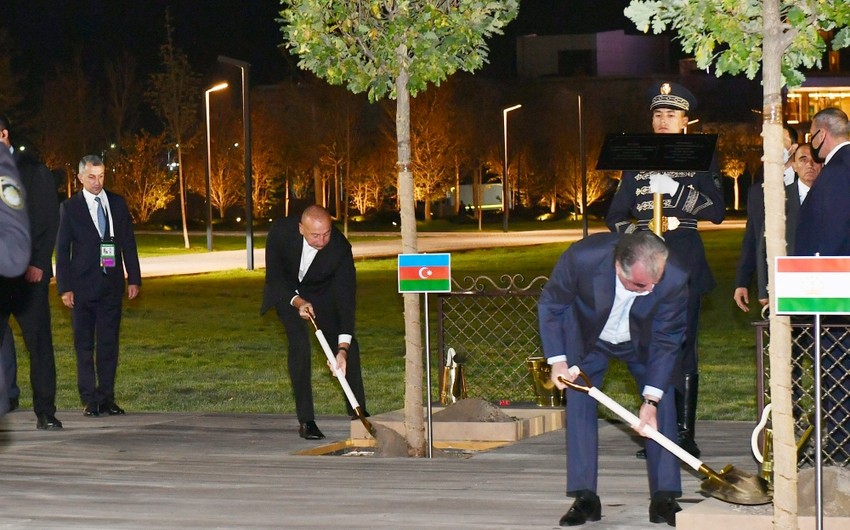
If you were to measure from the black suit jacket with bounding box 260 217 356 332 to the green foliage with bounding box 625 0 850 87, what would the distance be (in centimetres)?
441

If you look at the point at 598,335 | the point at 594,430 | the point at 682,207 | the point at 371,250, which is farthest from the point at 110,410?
the point at 371,250

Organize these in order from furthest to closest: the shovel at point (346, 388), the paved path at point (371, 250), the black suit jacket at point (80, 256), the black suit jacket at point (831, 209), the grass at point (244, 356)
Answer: the paved path at point (371, 250) → the grass at point (244, 356) → the black suit jacket at point (80, 256) → the shovel at point (346, 388) → the black suit jacket at point (831, 209)

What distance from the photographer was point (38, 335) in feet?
36.8

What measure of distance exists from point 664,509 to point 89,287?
618 cm

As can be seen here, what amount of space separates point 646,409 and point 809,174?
10.6 ft

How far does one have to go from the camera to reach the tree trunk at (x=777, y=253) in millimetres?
6074

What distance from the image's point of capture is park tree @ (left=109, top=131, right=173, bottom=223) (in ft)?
209

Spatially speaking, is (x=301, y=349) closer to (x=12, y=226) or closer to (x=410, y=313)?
(x=410, y=313)

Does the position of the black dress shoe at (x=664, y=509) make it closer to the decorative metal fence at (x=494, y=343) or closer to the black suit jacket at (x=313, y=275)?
the decorative metal fence at (x=494, y=343)

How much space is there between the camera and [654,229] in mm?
9078

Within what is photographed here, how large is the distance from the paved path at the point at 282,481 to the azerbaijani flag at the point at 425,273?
1.04 meters

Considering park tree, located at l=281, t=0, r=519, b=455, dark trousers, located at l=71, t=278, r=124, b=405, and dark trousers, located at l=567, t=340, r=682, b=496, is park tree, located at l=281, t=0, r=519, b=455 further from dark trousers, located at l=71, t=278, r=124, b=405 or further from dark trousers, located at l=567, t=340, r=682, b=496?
dark trousers, located at l=71, t=278, r=124, b=405

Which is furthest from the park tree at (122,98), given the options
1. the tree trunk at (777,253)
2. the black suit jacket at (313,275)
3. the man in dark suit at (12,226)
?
the man in dark suit at (12,226)

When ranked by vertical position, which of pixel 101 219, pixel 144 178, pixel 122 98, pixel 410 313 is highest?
pixel 122 98
